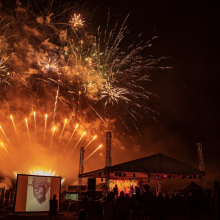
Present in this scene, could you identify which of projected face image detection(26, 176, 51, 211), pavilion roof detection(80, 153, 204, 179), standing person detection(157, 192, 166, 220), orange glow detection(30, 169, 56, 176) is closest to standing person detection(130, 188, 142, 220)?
standing person detection(157, 192, 166, 220)

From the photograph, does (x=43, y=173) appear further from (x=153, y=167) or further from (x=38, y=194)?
(x=153, y=167)

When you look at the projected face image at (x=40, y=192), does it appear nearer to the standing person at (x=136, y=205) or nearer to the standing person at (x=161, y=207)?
the standing person at (x=161, y=207)

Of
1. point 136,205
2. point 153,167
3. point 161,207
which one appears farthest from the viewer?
point 153,167

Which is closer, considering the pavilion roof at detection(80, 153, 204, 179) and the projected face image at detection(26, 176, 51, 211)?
the pavilion roof at detection(80, 153, 204, 179)

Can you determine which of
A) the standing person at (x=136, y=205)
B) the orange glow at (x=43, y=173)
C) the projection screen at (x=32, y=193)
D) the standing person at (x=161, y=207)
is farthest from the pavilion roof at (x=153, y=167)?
the orange glow at (x=43, y=173)

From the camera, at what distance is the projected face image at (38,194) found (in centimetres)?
1352

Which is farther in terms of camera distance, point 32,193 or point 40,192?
point 40,192

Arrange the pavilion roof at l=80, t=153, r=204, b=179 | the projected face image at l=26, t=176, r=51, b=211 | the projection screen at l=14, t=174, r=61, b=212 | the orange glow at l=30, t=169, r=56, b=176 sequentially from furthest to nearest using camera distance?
the orange glow at l=30, t=169, r=56, b=176 → the projected face image at l=26, t=176, r=51, b=211 → the projection screen at l=14, t=174, r=61, b=212 → the pavilion roof at l=80, t=153, r=204, b=179

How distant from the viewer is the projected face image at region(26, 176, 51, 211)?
1352 centimetres

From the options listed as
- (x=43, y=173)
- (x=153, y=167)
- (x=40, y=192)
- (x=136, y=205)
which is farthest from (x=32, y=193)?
(x=43, y=173)

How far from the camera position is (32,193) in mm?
13688

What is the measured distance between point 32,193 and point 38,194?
Result: 356 mm

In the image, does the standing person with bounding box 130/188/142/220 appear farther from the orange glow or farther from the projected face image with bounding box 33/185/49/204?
the orange glow

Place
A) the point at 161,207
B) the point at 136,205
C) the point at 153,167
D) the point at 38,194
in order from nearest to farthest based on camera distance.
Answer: the point at 136,205 → the point at 161,207 → the point at 153,167 → the point at 38,194
